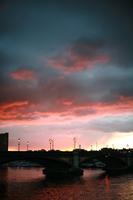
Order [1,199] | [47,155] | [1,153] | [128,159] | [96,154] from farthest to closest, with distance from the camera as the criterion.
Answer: [128,159] → [96,154] → [47,155] → [1,153] → [1,199]

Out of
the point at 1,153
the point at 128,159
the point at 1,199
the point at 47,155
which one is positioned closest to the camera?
the point at 1,199

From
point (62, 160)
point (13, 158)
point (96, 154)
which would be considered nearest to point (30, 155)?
point (13, 158)

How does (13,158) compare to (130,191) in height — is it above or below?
→ above

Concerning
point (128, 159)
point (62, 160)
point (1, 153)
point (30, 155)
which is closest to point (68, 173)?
point (62, 160)

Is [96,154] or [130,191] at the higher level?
[96,154]

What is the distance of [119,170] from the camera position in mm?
170375

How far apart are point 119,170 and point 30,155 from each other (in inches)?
2115

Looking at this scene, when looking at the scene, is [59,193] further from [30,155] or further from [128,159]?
[128,159]

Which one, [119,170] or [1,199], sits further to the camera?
[119,170]

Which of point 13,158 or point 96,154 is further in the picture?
point 96,154

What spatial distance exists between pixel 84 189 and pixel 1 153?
4077cm

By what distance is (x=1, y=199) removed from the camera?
238 feet

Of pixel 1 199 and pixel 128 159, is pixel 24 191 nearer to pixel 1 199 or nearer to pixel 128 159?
pixel 1 199

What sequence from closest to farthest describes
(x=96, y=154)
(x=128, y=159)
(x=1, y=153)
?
(x=1, y=153)
(x=96, y=154)
(x=128, y=159)
